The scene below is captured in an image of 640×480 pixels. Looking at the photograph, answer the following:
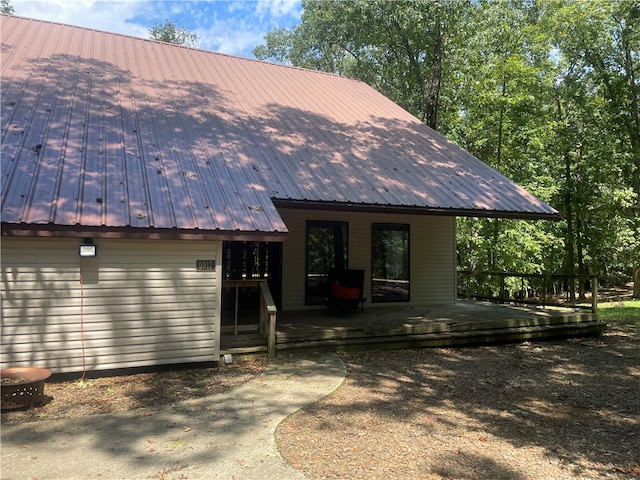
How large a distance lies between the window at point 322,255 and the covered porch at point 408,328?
46cm

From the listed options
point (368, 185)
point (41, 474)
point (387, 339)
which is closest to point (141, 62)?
point (368, 185)

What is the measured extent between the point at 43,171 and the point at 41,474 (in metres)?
4.15

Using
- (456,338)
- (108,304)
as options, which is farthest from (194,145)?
(456,338)

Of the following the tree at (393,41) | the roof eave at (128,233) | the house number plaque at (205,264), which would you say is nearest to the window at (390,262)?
the roof eave at (128,233)

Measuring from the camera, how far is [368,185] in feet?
27.5

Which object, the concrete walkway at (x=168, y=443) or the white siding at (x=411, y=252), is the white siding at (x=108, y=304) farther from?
the white siding at (x=411, y=252)

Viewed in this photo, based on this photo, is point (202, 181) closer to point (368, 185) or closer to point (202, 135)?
point (202, 135)

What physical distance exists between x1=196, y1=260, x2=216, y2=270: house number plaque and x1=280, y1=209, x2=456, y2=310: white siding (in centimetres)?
354

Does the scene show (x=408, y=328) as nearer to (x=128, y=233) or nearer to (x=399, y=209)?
(x=399, y=209)

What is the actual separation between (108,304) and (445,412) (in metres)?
4.22

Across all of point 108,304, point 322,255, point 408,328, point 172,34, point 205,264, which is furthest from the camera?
point 172,34

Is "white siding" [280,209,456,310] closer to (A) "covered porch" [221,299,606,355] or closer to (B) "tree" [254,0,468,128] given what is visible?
(A) "covered porch" [221,299,606,355]

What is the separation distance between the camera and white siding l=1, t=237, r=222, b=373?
210 inches

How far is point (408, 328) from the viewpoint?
25.4ft
